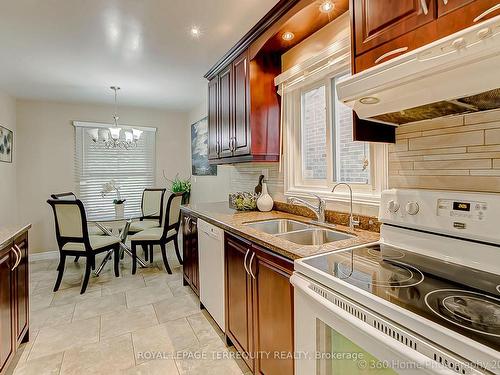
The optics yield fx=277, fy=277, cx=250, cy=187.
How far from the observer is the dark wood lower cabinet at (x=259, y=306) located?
1345 millimetres

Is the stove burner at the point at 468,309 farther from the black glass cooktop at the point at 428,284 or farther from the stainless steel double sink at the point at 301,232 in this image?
the stainless steel double sink at the point at 301,232

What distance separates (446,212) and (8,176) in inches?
189

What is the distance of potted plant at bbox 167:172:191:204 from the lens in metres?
4.82

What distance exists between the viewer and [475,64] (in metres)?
0.83

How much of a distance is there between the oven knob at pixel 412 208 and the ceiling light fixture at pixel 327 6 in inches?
50.8

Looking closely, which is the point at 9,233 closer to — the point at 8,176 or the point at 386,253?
the point at 386,253

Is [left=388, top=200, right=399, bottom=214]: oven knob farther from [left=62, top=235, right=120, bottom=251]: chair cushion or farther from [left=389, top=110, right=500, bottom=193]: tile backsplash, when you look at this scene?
[left=62, top=235, right=120, bottom=251]: chair cushion

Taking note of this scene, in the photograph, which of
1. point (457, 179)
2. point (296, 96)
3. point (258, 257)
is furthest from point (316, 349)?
point (296, 96)

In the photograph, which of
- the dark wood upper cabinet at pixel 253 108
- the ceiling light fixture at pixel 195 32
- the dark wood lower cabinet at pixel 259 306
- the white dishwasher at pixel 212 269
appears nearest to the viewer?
the dark wood lower cabinet at pixel 259 306

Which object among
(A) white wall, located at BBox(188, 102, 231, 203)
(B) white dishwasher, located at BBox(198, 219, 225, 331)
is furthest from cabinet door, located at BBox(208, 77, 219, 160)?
(B) white dishwasher, located at BBox(198, 219, 225, 331)

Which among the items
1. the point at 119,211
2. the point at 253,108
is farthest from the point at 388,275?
the point at 119,211

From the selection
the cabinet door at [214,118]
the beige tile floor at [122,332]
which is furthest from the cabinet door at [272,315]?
the cabinet door at [214,118]

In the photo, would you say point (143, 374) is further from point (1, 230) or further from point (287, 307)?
point (1, 230)

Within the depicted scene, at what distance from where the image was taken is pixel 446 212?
1.13 meters
